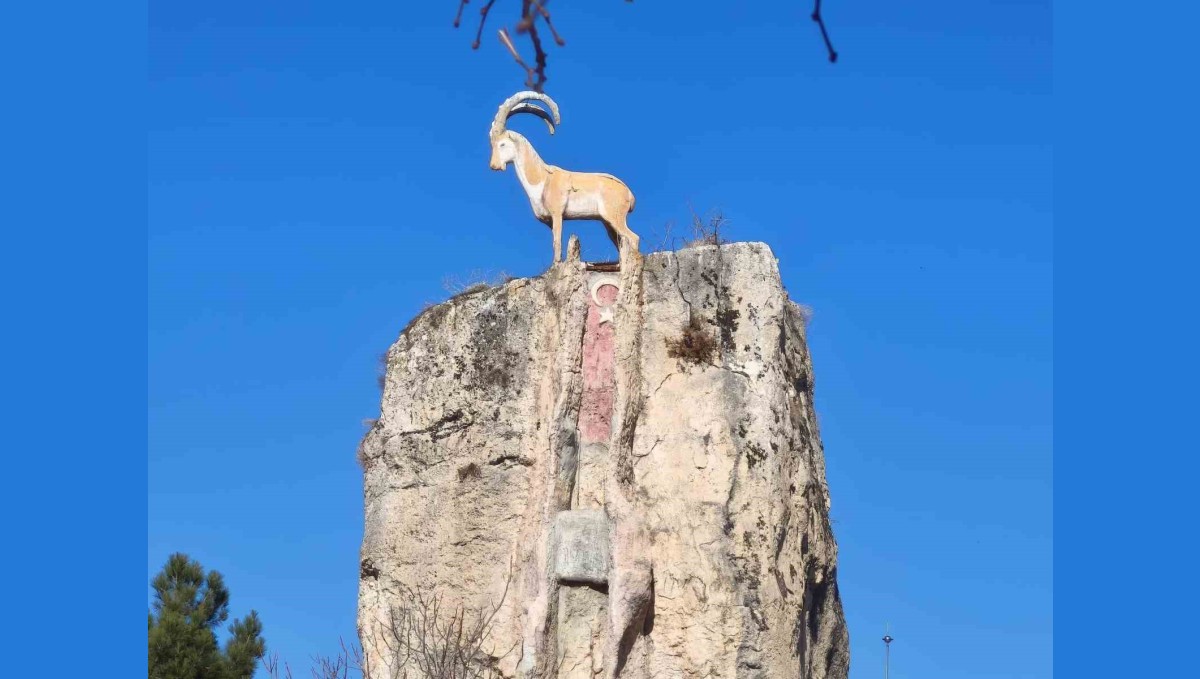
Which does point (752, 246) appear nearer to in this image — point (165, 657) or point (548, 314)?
point (548, 314)

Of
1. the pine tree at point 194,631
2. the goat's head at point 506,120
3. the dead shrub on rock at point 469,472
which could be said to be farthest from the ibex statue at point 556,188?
the pine tree at point 194,631

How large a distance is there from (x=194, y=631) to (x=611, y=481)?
1070 cm

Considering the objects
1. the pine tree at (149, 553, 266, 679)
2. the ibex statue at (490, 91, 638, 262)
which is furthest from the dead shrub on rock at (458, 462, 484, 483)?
the pine tree at (149, 553, 266, 679)

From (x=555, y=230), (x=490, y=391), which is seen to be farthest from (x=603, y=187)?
(x=490, y=391)

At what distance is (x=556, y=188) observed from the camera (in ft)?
61.9

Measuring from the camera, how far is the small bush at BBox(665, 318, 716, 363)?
1769 centimetres

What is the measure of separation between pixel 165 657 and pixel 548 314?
33.2 ft

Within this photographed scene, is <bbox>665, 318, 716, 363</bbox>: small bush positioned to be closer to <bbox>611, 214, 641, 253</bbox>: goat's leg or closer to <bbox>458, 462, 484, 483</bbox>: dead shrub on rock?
<bbox>611, 214, 641, 253</bbox>: goat's leg

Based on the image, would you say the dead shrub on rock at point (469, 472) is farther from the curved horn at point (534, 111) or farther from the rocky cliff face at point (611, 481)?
the curved horn at point (534, 111)

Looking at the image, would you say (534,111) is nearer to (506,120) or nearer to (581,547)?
(506,120)

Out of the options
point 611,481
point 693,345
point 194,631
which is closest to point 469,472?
point 611,481

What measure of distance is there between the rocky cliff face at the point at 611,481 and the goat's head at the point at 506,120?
1398 mm

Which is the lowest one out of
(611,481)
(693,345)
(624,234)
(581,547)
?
(581,547)

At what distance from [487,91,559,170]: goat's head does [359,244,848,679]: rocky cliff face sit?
140cm
